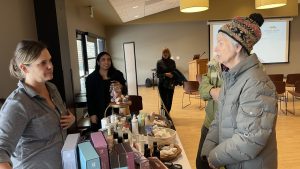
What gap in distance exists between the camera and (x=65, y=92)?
304 centimetres

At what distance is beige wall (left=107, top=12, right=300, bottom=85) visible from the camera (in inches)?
398

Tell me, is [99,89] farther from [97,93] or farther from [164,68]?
[164,68]

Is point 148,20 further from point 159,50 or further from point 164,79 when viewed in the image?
point 164,79

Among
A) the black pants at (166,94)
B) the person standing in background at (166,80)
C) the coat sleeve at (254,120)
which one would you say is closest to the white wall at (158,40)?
the person standing in background at (166,80)

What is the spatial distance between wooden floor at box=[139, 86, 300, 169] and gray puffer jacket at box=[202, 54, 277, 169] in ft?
6.54

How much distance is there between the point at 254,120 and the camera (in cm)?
112

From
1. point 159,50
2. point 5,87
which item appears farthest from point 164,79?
point 159,50

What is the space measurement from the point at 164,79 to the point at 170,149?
10.6 feet

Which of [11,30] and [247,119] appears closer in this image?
[247,119]

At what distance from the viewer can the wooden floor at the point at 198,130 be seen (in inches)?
132

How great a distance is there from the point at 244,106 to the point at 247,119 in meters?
0.06

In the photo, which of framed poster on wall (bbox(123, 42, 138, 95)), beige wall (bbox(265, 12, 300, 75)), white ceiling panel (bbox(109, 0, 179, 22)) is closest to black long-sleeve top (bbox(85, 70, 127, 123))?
white ceiling panel (bbox(109, 0, 179, 22))

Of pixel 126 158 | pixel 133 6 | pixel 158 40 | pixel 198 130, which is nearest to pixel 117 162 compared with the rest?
pixel 126 158

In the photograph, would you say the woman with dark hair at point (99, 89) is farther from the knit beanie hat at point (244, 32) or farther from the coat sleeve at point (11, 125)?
the knit beanie hat at point (244, 32)
